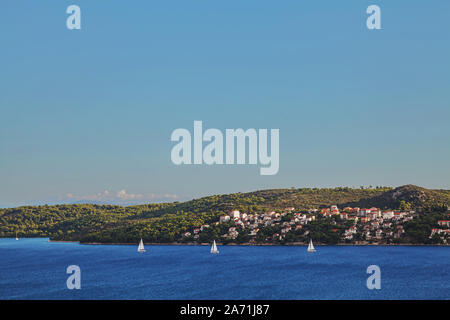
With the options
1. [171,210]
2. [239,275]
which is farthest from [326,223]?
[171,210]

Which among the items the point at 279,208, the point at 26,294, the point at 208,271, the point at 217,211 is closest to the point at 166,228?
the point at 217,211

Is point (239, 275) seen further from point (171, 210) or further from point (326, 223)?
point (171, 210)

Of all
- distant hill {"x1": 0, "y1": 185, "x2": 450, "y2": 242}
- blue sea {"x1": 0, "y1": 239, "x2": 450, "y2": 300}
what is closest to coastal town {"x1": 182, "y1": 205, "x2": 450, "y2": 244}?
distant hill {"x1": 0, "y1": 185, "x2": 450, "y2": 242}

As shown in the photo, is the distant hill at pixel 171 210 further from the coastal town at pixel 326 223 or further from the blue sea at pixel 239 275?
the blue sea at pixel 239 275

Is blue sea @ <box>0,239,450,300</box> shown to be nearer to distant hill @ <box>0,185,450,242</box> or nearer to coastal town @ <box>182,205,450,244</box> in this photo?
coastal town @ <box>182,205,450,244</box>

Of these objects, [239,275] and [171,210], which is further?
Result: [171,210]
